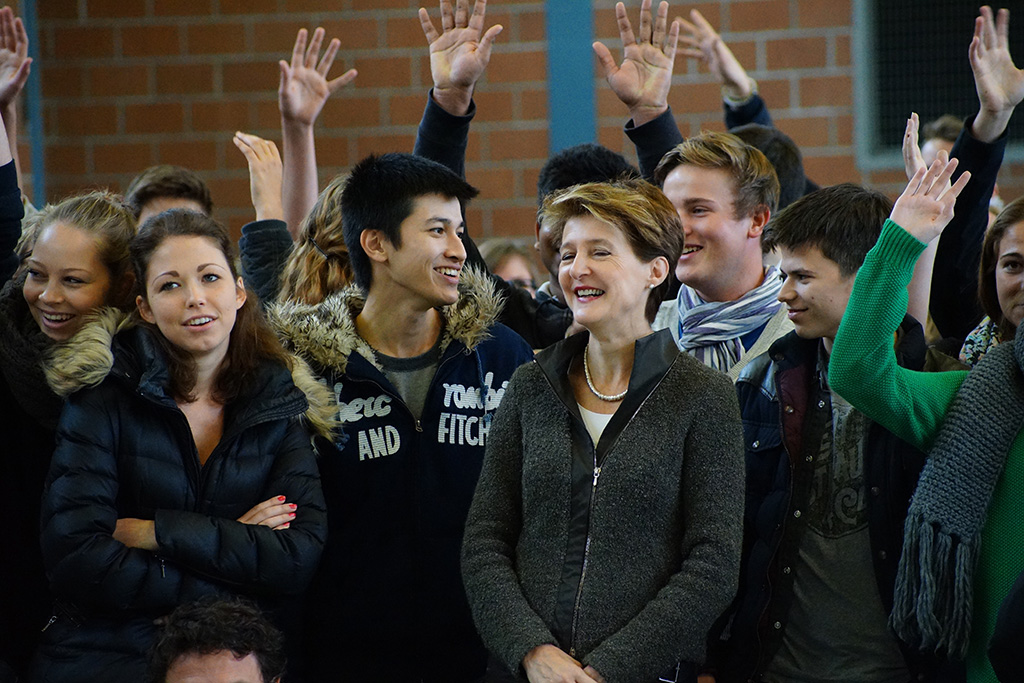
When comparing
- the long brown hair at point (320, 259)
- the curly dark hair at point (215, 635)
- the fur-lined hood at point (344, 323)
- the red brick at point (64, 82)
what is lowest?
the curly dark hair at point (215, 635)

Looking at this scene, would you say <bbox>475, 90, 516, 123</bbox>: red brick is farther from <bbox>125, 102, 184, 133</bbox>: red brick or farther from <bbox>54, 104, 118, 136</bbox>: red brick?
<bbox>54, 104, 118, 136</bbox>: red brick

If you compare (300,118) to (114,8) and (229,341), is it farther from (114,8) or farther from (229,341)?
(114,8)

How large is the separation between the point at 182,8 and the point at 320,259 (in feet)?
6.88

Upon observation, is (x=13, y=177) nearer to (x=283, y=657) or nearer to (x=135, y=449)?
(x=135, y=449)

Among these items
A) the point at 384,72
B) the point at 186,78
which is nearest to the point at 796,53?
the point at 384,72

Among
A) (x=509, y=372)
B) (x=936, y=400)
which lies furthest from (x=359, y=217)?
(x=936, y=400)

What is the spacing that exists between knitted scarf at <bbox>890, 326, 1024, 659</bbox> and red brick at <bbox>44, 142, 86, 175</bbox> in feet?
11.6

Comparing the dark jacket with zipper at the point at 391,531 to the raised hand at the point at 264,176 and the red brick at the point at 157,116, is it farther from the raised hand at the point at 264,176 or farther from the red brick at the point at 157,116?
the red brick at the point at 157,116

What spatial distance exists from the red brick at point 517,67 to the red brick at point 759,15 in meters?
0.72

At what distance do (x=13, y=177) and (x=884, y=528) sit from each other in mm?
1748

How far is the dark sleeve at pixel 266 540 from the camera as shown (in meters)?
1.86

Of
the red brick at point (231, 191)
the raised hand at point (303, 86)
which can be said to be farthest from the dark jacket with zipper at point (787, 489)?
the red brick at point (231, 191)

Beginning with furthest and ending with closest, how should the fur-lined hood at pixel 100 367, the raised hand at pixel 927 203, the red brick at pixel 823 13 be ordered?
the red brick at pixel 823 13, the fur-lined hood at pixel 100 367, the raised hand at pixel 927 203

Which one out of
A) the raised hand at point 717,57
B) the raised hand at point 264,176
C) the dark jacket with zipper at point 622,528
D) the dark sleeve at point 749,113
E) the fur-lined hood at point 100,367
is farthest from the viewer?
the dark sleeve at point 749,113
